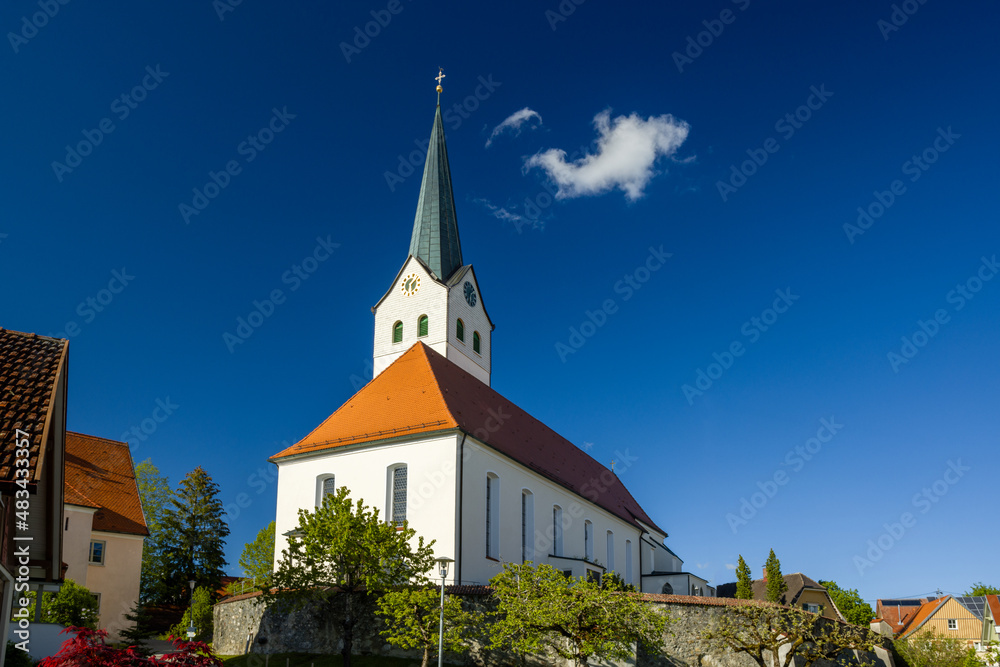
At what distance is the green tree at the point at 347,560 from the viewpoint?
912 inches

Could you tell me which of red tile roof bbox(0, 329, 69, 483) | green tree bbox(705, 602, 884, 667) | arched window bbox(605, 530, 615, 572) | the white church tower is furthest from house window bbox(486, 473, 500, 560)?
red tile roof bbox(0, 329, 69, 483)

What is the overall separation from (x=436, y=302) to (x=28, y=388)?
29.3 metres

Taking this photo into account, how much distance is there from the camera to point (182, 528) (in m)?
47.0

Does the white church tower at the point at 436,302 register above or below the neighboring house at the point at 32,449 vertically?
above

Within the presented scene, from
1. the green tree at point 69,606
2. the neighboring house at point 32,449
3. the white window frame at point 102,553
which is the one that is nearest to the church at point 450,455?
the green tree at point 69,606

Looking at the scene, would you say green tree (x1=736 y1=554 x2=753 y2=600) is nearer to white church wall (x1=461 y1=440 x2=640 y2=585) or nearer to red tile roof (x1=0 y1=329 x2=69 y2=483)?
white church wall (x1=461 y1=440 x2=640 y2=585)

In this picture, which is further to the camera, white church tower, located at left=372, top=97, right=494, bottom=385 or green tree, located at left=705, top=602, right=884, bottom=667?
white church tower, located at left=372, top=97, right=494, bottom=385

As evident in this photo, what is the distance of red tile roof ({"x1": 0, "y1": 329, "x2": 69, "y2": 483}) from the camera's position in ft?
28.8

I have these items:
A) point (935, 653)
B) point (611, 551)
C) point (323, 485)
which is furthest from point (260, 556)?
point (935, 653)

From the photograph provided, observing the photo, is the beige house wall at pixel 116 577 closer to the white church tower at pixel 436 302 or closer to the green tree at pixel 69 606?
the green tree at pixel 69 606

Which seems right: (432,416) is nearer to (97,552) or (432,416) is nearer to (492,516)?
(492,516)

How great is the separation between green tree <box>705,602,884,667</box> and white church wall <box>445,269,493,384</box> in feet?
61.9

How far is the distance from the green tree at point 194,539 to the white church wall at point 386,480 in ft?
56.7

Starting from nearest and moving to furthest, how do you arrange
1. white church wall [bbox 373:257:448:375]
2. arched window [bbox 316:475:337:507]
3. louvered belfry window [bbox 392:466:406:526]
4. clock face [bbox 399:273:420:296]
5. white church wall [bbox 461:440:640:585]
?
white church wall [bbox 461:440:640:585]
louvered belfry window [bbox 392:466:406:526]
arched window [bbox 316:475:337:507]
white church wall [bbox 373:257:448:375]
clock face [bbox 399:273:420:296]
